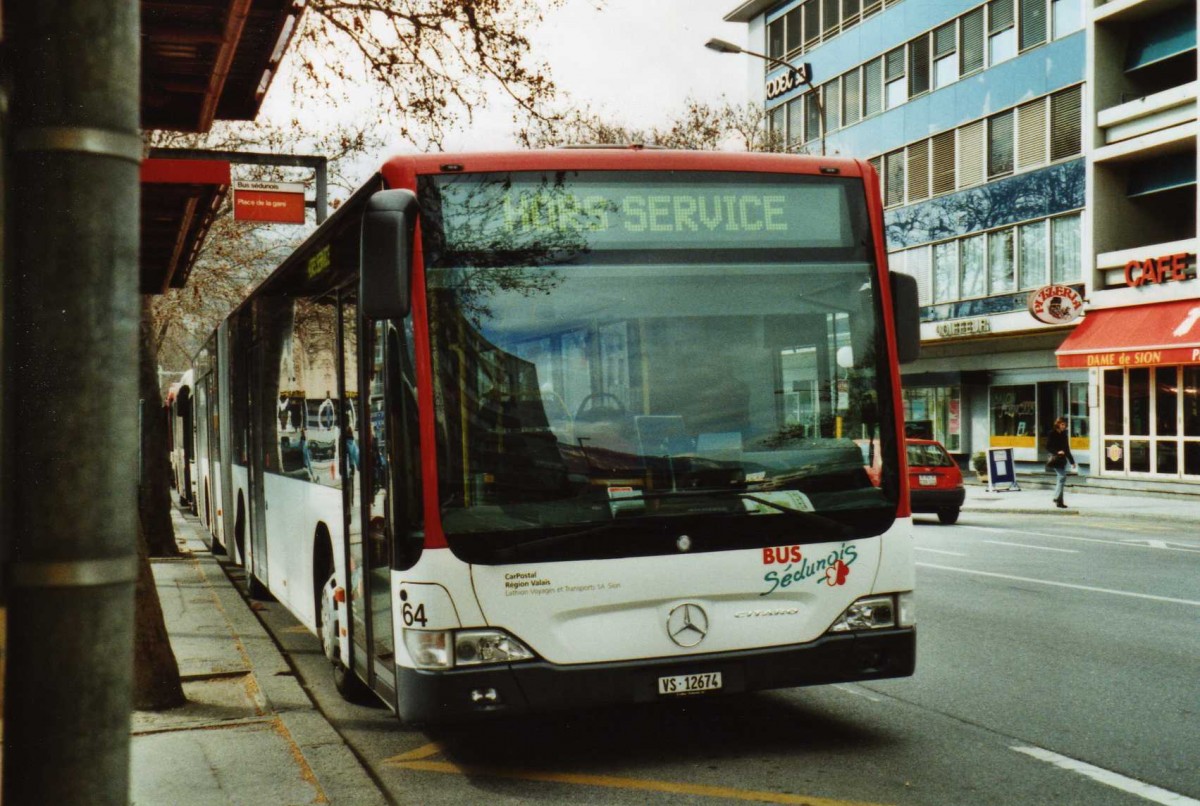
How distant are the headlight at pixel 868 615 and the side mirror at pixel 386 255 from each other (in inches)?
94.1

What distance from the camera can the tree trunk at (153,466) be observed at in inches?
666

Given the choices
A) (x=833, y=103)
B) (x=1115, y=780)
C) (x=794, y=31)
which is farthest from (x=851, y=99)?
(x=1115, y=780)

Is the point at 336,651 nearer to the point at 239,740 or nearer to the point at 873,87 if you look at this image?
the point at 239,740

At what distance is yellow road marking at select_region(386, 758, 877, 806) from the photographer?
5488mm

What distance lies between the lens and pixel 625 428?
5.83 meters

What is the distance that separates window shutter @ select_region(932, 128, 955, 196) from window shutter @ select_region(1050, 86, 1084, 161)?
164 inches

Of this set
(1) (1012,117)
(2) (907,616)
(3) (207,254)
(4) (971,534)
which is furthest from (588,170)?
(1) (1012,117)

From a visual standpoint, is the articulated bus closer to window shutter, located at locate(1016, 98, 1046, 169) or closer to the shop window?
window shutter, located at locate(1016, 98, 1046, 169)

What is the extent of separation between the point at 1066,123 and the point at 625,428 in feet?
96.1

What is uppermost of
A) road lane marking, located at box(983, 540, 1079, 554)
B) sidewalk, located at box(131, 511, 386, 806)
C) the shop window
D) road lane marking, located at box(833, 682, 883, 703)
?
the shop window

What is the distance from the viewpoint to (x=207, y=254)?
27.0 meters

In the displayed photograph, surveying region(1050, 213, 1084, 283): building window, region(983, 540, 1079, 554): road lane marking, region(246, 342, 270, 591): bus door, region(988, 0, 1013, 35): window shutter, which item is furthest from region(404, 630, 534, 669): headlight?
region(988, 0, 1013, 35): window shutter

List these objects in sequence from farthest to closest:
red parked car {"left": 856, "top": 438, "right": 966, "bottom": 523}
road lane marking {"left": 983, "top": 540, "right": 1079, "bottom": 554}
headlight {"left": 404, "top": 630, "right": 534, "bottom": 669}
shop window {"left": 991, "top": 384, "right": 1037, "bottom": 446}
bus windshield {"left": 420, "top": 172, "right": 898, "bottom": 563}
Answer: shop window {"left": 991, "top": 384, "right": 1037, "bottom": 446} → red parked car {"left": 856, "top": 438, "right": 966, "bottom": 523} → road lane marking {"left": 983, "top": 540, "right": 1079, "bottom": 554} → bus windshield {"left": 420, "top": 172, "right": 898, "bottom": 563} → headlight {"left": 404, "top": 630, "right": 534, "bottom": 669}

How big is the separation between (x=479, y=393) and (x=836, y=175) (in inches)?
80.1
